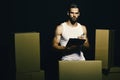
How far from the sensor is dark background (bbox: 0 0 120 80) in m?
4.23

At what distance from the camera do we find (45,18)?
170 inches

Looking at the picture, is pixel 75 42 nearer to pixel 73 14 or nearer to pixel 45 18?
pixel 73 14

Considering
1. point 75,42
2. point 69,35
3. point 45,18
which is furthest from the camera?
point 45,18

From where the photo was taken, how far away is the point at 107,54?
361cm

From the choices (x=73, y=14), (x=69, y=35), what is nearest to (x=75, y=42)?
(x=69, y=35)

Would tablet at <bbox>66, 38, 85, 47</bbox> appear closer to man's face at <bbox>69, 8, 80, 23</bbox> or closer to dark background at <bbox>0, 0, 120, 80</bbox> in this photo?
man's face at <bbox>69, 8, 80, 23</bbox>

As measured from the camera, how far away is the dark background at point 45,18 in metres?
4.23

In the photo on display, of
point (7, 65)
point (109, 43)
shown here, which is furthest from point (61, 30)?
point (7, 65)

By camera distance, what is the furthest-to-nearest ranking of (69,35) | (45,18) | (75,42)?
(45,18) → (69,35) → (75,42)

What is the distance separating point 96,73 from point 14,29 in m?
1.62

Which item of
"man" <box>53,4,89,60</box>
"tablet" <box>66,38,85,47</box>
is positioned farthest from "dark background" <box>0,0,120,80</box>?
"tablet" <box>66,38,85,47</box>

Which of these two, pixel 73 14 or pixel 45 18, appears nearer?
pixel 73 14

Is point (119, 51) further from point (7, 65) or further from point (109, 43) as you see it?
point (7, 65)

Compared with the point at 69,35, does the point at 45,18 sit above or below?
above
